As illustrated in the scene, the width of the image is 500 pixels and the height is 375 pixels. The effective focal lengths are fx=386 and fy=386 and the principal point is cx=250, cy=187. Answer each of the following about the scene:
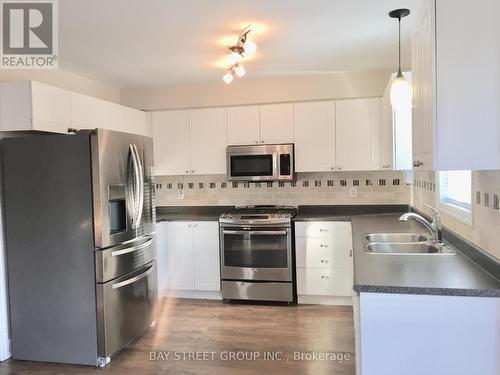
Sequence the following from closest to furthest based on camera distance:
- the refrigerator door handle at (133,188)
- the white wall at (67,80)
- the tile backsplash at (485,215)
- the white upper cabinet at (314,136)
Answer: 1. the tile backsplash at (485,215)
2. the refrigerator door handle at (133,188)
3. the white wall at (67,80)
4. the white upper cabinet at (314,136)

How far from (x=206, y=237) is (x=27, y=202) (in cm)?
178

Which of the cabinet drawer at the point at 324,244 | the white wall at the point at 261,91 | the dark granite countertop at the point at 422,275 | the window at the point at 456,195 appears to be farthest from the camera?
the white wall at the point at 261,91

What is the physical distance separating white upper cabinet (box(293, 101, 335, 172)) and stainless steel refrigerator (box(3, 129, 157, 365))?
6.20 feet

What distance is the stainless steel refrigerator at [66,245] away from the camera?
2674 mm

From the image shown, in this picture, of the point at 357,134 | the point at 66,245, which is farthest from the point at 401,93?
the point at 66,245

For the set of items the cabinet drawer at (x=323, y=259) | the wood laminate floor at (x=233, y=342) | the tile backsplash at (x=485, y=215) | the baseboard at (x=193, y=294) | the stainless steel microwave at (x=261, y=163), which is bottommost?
the wood laminate floor at (x=233, y=342)

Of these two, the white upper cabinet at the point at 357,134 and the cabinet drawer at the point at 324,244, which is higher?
the white upper cabinet at the point at 357,134

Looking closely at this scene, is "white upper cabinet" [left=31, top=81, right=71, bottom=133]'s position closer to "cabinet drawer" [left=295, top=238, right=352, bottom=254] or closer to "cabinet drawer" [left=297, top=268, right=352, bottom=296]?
"cabinet drawer" [left=295, top=238, right=352, bottom=254]

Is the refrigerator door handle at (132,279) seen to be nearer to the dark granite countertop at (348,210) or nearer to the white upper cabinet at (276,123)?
the dark granite countertop at (348,210)

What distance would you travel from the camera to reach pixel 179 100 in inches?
172

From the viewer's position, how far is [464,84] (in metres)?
1.47

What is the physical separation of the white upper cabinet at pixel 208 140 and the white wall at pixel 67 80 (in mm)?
930

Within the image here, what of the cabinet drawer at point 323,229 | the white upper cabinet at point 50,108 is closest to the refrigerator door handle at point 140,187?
the white upper cabinet at point 50,108

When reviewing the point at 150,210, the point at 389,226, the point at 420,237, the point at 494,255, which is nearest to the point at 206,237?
the point at 150,210
